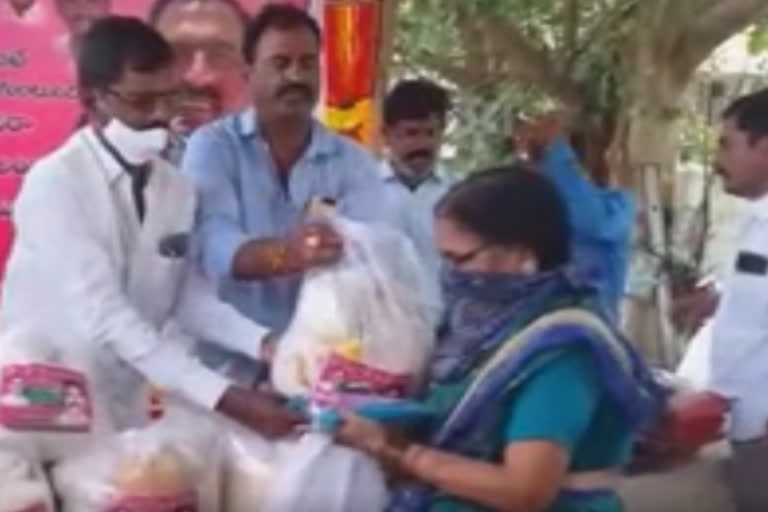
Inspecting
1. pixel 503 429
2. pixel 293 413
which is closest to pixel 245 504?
pixel 293 413

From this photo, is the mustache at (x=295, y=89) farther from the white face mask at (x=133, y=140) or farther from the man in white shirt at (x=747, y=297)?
the man in white shirt at (x=747, y=297)

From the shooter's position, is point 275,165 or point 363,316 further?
point 275,165

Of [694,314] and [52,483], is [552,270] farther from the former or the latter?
[694,314]

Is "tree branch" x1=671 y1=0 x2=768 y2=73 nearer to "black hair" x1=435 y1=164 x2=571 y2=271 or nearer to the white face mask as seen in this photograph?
the white face mask

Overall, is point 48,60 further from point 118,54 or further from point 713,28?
point 713,28

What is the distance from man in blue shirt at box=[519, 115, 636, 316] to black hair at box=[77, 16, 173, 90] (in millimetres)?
1017

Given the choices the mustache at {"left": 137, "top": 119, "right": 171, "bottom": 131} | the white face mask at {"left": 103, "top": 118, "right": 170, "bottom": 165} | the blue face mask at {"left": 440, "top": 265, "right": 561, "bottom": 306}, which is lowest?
the blue face mask at {"left": 440, "top": 265, "right": 561, "bottom": 306}

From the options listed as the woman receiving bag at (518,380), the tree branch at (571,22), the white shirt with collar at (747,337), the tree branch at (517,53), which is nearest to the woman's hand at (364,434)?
the woman receiving bag at (518,380)

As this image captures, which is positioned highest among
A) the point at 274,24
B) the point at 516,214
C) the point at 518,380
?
the point at 274,24

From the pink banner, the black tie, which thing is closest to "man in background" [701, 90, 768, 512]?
the black tie

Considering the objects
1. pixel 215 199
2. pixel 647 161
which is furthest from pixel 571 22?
pixel 215 199

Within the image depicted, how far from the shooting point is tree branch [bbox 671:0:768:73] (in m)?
9.21

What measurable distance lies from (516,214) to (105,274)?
0.81 m

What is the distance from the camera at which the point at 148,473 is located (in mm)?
2836
